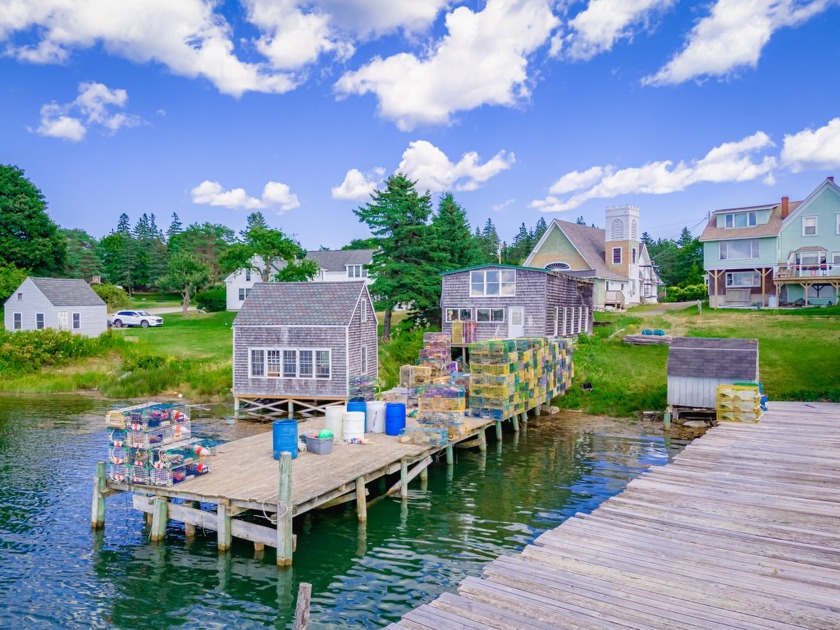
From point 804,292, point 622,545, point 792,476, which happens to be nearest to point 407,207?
point 804,292

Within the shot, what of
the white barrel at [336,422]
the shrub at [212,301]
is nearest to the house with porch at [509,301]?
the white barrel at [336,422]

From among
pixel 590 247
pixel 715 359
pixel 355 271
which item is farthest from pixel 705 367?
pixel 355 271

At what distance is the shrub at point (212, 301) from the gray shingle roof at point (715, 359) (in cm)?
5269

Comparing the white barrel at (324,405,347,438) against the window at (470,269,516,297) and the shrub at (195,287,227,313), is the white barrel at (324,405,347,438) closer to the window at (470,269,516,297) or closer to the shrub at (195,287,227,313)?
the window at (470,269,516,297)

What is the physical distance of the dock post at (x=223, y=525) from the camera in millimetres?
12570

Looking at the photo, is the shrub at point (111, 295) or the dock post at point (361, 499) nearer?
the dock post at point (361, 499)

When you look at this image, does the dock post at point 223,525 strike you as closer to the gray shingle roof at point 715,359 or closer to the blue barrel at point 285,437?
the blue barrel at point 285,437

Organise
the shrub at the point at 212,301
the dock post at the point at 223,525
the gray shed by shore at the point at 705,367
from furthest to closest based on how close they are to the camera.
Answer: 1. the shrub at the point at 212,301
2. the gray shed by shore at the point at 705,367
3. the dock post at the point at 223,525

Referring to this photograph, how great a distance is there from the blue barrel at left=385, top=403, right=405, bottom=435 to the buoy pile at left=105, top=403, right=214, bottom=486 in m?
6.42

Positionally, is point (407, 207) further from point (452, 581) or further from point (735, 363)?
point (452, 581)

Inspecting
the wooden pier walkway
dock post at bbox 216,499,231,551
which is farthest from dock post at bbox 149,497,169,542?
the wooden pier walkway

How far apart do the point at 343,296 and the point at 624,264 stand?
3171 centimetres

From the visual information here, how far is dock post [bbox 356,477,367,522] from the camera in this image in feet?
48.4

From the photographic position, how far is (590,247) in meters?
53.5
